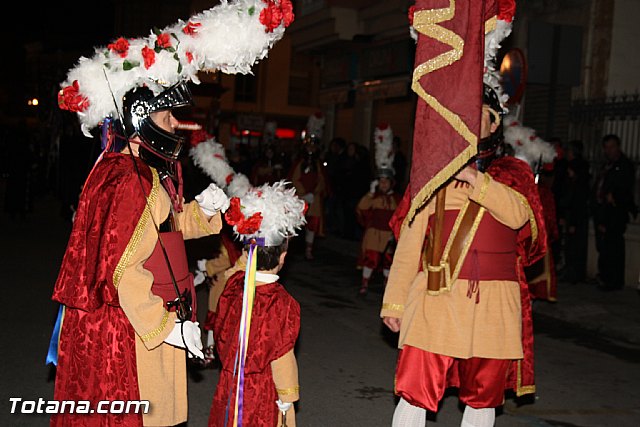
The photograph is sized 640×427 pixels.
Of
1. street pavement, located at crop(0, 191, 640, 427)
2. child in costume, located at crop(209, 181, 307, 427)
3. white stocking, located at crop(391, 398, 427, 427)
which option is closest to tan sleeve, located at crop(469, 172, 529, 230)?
white stocking, located at crop(391, 398, 427, 427)

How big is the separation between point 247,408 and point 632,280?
27.2 feet

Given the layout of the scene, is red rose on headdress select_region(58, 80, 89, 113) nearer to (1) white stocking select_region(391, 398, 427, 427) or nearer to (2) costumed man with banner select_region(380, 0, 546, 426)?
(2) costumed man with banner select_region(380, 0, 546, 426)

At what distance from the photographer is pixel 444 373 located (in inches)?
158

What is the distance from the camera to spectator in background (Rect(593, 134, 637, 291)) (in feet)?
34.5

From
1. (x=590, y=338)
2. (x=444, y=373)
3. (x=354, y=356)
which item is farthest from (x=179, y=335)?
(x=590, y=338)

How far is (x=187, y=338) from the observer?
3381 mm

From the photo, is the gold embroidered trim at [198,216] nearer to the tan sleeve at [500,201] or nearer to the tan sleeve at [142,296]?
the tan sleeve at [142,296]

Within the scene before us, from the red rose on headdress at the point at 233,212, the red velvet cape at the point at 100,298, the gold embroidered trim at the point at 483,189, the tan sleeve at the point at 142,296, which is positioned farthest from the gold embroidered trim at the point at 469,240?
the red velvet cape at the point at 100,298

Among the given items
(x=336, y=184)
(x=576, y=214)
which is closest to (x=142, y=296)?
(x=576, y=214)

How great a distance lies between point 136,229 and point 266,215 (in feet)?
4.12

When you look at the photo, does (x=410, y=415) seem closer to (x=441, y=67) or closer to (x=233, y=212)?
(x=233, y=212)

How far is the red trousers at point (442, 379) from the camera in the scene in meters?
3.95

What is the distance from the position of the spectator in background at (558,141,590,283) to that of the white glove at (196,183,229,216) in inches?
320

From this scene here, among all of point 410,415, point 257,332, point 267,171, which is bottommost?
point 410,415
